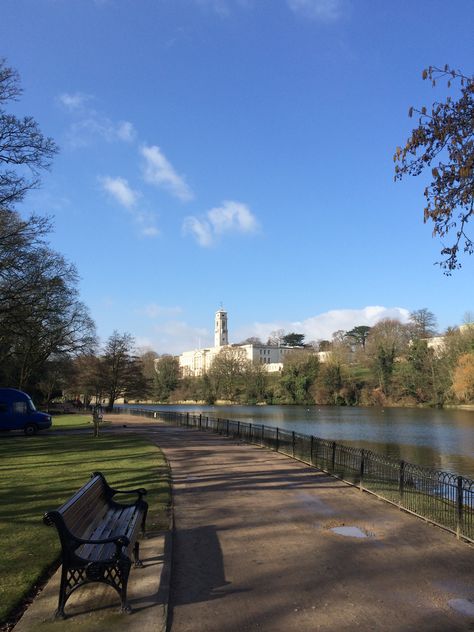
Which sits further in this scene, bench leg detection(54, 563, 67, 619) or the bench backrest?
the bench backrest

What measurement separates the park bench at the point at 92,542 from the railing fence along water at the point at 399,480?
492 cm

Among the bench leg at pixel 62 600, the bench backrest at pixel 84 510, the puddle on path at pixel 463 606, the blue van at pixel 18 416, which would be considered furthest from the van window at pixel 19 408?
the puddle on path at pixel 463 606

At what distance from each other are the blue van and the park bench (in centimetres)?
2543

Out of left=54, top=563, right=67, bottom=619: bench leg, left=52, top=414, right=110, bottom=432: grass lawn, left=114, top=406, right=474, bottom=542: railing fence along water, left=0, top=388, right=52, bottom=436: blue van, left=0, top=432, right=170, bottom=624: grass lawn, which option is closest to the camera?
left=54, top=563, right=67, bottom=619: bench leg

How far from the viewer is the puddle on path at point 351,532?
25.6ft

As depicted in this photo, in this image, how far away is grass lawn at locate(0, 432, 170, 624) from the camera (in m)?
6.13

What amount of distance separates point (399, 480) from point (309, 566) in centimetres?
496

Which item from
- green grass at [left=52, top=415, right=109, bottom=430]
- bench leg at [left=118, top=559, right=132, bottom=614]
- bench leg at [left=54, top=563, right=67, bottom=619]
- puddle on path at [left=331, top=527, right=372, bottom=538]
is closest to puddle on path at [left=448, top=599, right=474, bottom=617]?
puddle on path at [left=331, top=527, right=372, bottom=538]

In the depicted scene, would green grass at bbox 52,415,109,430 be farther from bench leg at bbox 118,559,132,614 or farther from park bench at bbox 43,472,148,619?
bench leg at bbox 118,559,132,614

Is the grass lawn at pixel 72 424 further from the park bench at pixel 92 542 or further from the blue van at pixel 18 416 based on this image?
the park bench at pixel 92 542

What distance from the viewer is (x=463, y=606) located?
5211mm

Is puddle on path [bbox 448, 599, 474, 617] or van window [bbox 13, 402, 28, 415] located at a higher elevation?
van window [bbox 13, 402, 28, 415]

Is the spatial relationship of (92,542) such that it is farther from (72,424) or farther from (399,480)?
(72,424)

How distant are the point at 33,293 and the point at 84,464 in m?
13.9
